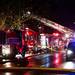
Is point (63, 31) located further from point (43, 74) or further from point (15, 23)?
point (43, 74)

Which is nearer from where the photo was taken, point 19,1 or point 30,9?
point 19,1

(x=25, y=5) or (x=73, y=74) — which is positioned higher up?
(x=25, y=5)

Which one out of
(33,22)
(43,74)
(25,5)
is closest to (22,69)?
(43,74)

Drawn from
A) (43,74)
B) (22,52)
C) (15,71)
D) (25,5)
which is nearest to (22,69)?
(15,71)

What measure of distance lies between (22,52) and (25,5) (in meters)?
4.71

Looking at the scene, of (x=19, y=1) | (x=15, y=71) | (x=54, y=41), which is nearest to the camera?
(x=15, y=71)

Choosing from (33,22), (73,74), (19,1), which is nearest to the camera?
(73,74)

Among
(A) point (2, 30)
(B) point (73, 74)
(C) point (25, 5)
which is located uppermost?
(C) point (25, 5)

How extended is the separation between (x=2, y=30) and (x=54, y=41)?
31516 millimetres

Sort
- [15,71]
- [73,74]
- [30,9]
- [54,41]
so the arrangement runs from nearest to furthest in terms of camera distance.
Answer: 1. [73,74]
2. [15,71]
3. [30,9]
4. [54,41]

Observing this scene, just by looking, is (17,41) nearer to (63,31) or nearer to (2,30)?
(2,30)

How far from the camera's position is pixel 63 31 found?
70.0 m

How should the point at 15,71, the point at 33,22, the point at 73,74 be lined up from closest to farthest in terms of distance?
the point at 73,74
the point at 15,71
the point at 33,22

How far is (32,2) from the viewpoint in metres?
34.0
